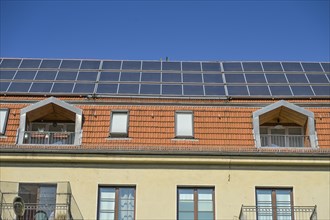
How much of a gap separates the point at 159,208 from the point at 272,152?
493 cm

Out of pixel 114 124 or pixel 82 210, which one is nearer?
pixel 82 210

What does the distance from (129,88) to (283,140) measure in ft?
23.6

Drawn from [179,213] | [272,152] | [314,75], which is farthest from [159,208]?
[314,75]

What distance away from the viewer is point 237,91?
31.4 m

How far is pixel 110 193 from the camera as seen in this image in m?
27.5

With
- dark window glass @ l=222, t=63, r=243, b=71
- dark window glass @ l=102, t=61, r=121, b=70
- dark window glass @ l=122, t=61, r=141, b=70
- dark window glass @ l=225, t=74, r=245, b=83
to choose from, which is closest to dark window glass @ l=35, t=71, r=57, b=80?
dark window glass @ l=102, t=61, r=121, b=70

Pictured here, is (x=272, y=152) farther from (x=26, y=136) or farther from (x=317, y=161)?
(x=26, y=136)

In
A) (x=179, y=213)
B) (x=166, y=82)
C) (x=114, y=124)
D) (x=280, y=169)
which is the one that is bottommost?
(x=179, y=213)

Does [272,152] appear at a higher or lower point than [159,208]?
higher

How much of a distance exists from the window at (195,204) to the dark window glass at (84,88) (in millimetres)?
6651

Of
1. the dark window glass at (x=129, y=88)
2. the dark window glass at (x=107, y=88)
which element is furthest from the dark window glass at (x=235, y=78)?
the dark window glass at (x=107, y=88)

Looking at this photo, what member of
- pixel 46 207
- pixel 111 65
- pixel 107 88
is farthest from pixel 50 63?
pixel 46 207

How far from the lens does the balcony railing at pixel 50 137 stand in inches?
1145

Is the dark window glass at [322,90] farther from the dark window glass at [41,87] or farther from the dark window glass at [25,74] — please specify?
the dark window glass at [25,74]
